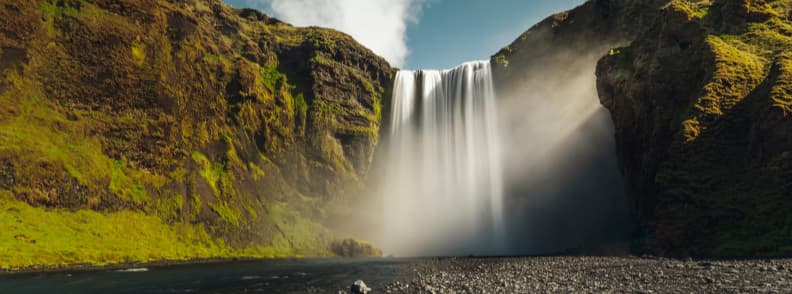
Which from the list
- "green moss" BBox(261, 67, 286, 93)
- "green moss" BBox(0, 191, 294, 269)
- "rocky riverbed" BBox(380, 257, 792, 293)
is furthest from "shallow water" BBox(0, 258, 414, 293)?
"green moss" BBox(261, 67, 286, 93)

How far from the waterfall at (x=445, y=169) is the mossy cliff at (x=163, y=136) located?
31.5 feet

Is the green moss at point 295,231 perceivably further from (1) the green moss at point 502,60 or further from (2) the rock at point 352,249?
(1) the green moss at point 502,60

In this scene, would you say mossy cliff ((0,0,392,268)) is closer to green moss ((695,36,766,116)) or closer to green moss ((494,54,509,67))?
green moss ((494,54,509,67))

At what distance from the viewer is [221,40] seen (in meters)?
79.4

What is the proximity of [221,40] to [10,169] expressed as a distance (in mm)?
44832

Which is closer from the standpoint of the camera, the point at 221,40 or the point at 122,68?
the point at 122,68

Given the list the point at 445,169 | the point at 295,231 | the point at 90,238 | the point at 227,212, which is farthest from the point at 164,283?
the point at 445,169

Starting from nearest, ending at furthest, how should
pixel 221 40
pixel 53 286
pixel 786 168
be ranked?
pixel 53 286
pixel 786 168
pixel 221 40

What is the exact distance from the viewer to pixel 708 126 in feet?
116

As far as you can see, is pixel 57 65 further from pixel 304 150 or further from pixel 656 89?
pixel 656 89

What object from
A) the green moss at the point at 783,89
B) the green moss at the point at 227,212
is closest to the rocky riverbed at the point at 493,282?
the green moss at the point at 783,89

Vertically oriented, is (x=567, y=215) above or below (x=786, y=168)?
below

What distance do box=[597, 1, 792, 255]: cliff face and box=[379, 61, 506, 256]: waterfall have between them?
104 feet

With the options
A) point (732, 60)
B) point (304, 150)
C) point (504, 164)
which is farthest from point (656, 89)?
point (304, 150)
